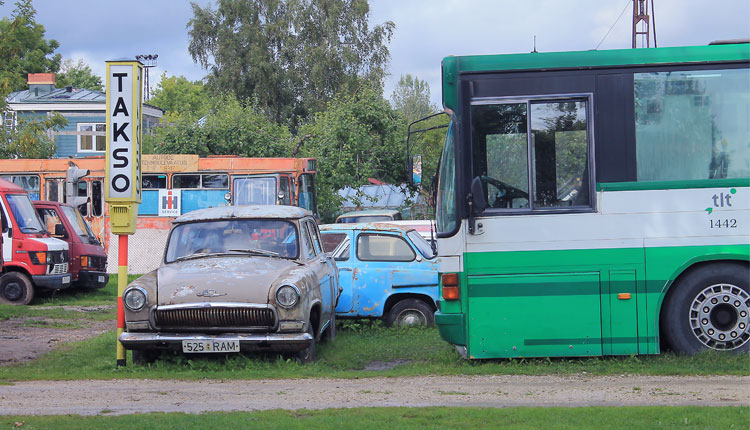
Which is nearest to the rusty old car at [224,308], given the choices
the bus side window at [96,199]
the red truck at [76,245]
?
the red truck at [76,245]

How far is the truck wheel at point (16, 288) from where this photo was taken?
59.3 feet

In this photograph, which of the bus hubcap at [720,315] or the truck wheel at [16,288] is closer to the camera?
the bus hubcap at [720,315]

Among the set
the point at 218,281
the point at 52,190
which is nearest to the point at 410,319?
the point at 218,281

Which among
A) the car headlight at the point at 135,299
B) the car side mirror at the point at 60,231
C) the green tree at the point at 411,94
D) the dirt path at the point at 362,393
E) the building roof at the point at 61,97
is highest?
the green tree at the point at 411,94

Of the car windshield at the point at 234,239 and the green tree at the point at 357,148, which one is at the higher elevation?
the green tree at the point at 357,148

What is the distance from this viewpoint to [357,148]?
29719 millimetres

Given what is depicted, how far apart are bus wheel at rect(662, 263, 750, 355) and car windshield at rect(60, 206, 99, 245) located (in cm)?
1530

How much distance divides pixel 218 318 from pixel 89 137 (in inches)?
1562

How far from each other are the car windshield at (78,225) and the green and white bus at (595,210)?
44.9 feet

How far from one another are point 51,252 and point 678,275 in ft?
45.6

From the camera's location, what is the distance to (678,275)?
900 centimetres

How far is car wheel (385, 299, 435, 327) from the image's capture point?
42.4 feet

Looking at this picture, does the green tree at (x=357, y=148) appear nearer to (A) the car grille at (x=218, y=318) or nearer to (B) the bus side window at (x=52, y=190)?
(B) the bus side window at (x=52, y=190)

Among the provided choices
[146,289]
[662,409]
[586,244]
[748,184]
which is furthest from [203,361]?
[748,184]
